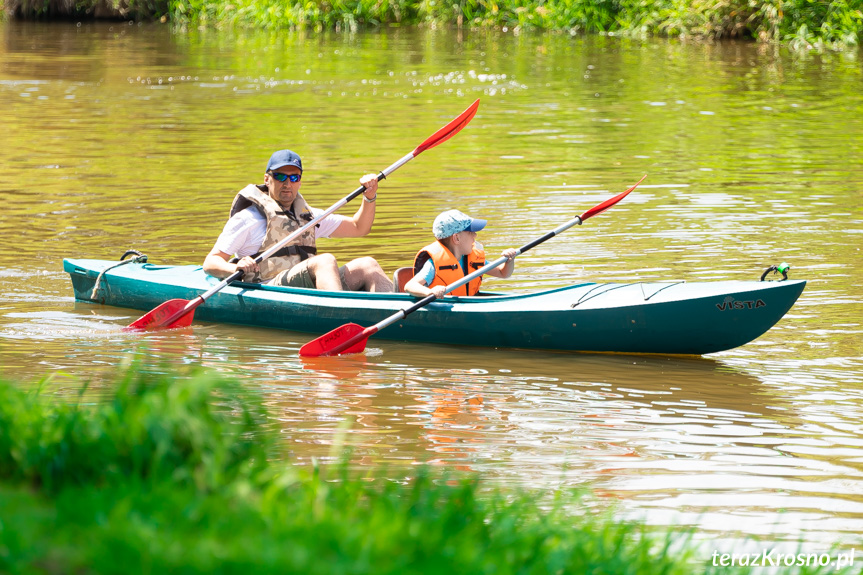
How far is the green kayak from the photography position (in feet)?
20.1

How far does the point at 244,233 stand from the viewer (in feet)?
24.2

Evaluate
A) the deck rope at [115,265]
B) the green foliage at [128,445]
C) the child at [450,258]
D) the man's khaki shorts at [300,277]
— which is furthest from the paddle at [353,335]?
the green foliage at [128,445]

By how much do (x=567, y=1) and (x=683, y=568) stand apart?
91.1 feet

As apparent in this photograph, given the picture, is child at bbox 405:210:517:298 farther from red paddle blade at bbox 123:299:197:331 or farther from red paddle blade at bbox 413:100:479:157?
red paddle blade at bbox 123:299:197:331

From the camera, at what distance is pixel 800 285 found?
231 inches

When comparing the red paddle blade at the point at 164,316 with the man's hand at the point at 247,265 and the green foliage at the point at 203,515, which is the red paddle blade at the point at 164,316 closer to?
the man's hand at the point at 247,265

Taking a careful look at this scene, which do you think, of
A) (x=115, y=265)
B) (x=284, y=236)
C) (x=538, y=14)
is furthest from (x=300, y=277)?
(x=538, y=14)

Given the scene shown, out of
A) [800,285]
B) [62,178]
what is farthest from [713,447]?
[62,178]

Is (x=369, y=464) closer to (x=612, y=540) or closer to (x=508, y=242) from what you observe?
(x=612, y=540)

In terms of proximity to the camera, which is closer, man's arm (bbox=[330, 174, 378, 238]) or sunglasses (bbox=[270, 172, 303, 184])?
sunglasses (bbox=[270, 172, 303, 184])

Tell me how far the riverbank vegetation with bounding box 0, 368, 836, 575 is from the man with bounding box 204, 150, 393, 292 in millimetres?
3866

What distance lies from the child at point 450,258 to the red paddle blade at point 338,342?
422mm

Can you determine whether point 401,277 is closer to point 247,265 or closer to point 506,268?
point 506,268

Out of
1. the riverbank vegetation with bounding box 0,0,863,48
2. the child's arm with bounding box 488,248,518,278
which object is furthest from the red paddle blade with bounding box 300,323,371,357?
the riverbank vegetation with bounding box 0,0,863,48
